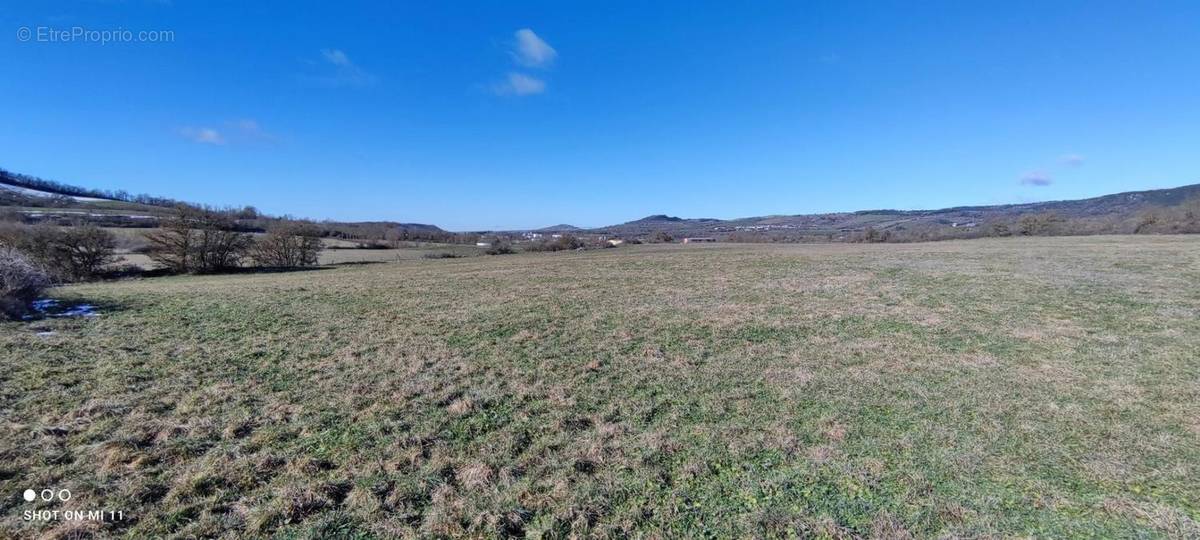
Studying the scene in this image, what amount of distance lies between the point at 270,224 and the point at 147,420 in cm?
4707

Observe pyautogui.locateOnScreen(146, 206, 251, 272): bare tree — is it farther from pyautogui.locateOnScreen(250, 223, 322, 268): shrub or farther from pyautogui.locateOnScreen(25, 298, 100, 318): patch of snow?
pyautogui.locateOnScreen(25, 298, 100, 318): patch of snow

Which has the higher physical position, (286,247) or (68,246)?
(68,246)

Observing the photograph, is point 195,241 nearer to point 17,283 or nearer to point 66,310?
point 17,283

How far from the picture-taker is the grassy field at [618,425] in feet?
11.6

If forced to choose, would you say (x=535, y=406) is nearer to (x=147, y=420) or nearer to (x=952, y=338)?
(x=147, y=420)

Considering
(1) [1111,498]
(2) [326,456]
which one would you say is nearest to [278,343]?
(2) [326,456]

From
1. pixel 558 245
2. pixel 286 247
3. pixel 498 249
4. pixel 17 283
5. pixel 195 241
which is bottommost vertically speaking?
pixel 17 283

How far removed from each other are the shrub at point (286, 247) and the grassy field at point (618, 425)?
114 ft

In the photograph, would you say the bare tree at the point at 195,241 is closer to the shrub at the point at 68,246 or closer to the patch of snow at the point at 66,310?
the shrub at the point at 68,246

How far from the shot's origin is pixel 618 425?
5316 mm

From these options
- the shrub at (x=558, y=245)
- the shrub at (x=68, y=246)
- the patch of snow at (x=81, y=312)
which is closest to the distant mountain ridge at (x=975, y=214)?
the shrub at (x=558, y=245)

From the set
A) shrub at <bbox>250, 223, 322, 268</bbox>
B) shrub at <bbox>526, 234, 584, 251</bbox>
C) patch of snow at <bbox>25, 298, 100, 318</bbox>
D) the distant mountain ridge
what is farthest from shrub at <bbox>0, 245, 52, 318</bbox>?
the distant mountain ridge

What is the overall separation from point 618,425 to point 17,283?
695 inches

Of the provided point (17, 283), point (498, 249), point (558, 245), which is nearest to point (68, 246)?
point (17, 283)
